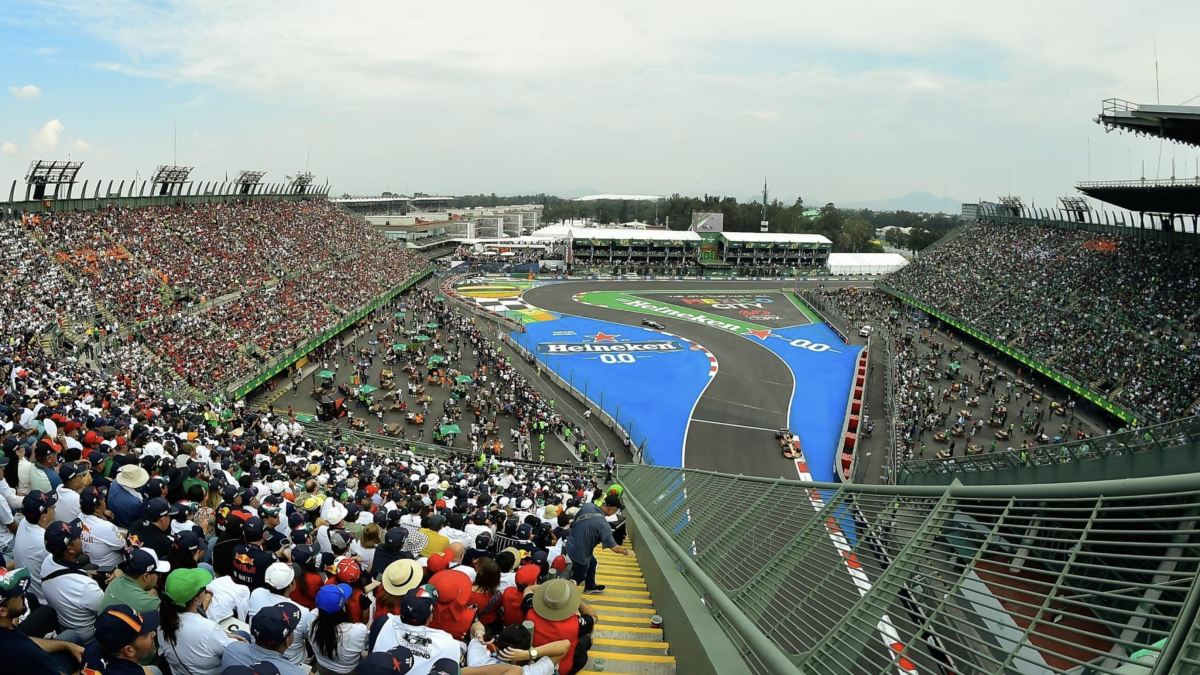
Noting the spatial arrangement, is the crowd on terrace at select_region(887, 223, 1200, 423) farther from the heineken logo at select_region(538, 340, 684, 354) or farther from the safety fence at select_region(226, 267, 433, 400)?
the safety fence at select_region(226, 267, 433, 400)

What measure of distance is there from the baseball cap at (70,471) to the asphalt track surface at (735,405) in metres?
20.0

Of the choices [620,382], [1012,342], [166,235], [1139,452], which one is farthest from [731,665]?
[166,235]

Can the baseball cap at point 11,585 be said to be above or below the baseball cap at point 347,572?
above

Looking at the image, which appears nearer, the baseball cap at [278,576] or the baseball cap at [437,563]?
the baseball cap at [278,576]

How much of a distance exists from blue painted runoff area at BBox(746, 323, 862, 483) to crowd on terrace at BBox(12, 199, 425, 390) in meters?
24.0

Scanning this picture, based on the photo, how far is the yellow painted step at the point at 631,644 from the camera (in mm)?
5680

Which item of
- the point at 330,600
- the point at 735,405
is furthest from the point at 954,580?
the point at 735,405

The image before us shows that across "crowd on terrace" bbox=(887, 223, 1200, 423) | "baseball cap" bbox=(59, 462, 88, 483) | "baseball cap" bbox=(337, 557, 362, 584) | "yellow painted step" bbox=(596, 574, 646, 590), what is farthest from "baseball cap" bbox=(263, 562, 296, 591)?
"crowd on terrace" bbox=(887, 223, 1200, 423)

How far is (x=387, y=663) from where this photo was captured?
388 centimetres

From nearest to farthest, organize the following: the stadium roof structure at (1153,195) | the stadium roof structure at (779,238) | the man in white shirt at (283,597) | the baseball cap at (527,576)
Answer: the man in white shirt at (283,597) → the baseball cap at (527,576) → the stadium roof structure at (1153,195) → the stadium roof structure at (779,238)

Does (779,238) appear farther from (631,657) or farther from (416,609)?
(416,609)

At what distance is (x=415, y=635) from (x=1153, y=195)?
142 ft

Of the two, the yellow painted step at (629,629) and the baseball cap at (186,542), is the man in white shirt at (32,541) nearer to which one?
the baseball cap at (186,542)

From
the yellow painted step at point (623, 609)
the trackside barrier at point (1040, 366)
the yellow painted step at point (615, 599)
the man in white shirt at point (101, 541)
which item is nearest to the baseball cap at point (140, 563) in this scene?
the man in white shirt at point (101, 541)
